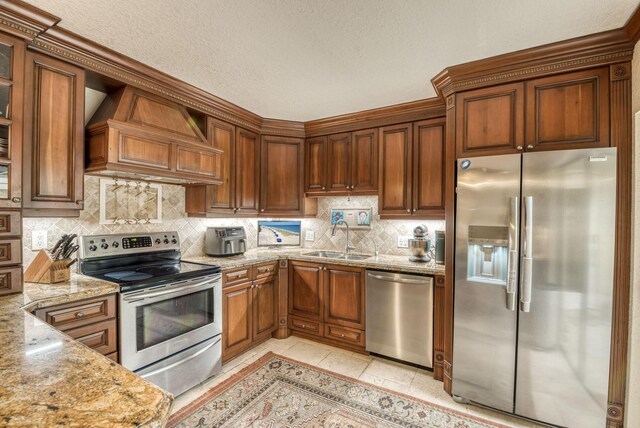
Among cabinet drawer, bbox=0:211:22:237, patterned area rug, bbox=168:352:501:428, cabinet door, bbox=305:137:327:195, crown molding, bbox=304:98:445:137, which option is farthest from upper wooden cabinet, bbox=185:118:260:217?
patterned area rug, bbox=168:352:501:428

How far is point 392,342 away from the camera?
9.18ft

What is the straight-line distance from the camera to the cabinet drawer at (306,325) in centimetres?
320

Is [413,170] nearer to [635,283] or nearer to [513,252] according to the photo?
[513,252]

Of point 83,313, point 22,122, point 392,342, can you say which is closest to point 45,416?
point 83,313

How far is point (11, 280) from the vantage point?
169cm

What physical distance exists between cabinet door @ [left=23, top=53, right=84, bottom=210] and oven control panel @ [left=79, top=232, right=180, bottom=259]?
1.24 feet

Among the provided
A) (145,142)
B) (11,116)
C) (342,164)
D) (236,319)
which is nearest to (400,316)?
(236,319)

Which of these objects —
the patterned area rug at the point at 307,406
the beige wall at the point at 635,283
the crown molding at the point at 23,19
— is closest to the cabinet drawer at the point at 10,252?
the crown molding at the point at 23,19

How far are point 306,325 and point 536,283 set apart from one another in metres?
2.16

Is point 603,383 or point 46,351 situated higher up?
point 46,351

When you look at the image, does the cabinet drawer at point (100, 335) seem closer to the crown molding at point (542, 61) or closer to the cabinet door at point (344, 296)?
the cabinet door at point (344, 296)

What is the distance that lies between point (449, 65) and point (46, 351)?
8.90 feet

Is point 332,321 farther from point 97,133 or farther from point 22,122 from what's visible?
point 22,122

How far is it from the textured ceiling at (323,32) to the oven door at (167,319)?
1644 millimetres
